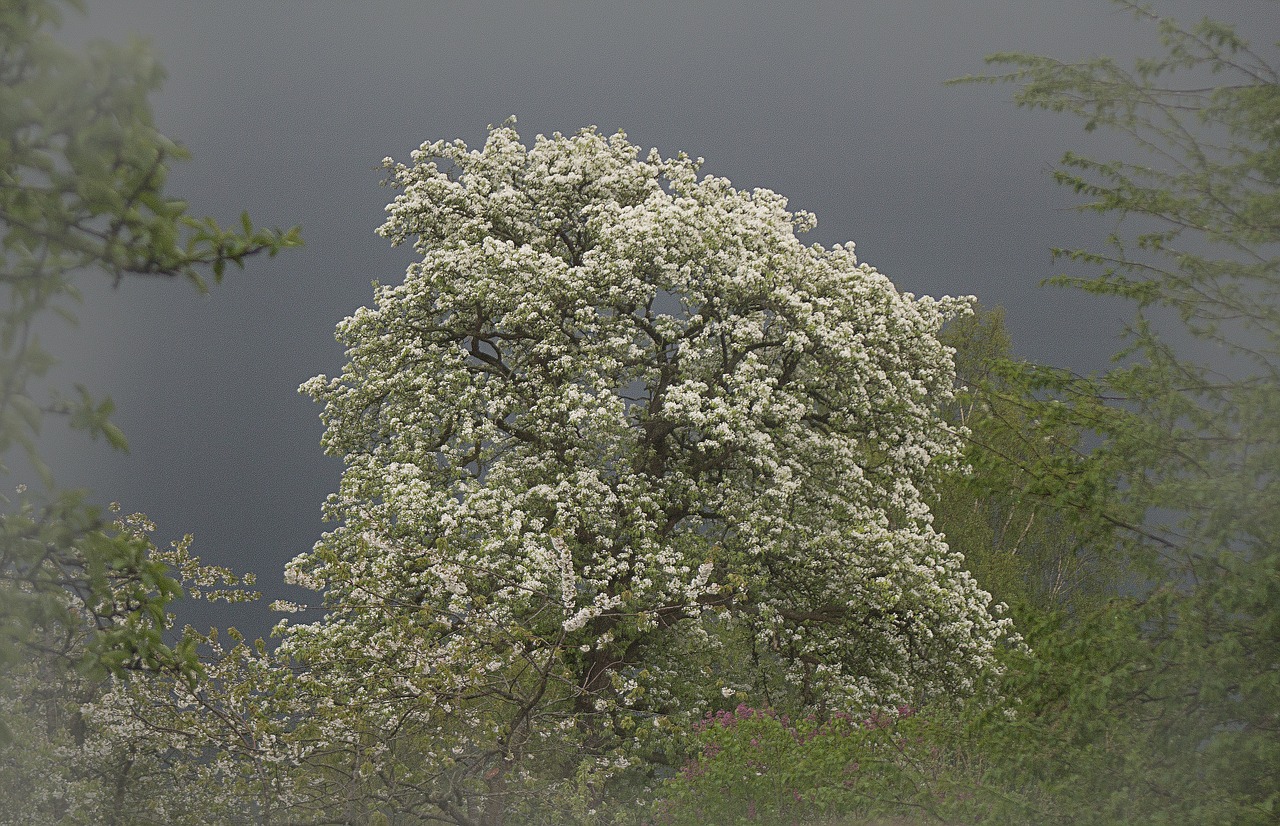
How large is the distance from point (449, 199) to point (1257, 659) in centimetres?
1254

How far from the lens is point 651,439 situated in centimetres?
1585

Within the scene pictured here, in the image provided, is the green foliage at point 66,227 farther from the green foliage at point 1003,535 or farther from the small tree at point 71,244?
the green foliage at point 1003,535

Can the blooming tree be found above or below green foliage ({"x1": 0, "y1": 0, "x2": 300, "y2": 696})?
above

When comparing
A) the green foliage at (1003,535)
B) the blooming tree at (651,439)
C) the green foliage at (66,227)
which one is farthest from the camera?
the green foliage at (1003,535)

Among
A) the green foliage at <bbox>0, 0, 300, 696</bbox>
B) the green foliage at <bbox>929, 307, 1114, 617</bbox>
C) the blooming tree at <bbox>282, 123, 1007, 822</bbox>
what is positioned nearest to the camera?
the green foliage at <bbox>0, 0, 300, 696</bbox>

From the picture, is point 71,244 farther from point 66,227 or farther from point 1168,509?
point 1168,509

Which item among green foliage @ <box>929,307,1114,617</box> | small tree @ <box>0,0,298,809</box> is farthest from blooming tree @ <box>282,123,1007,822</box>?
small tree @ <box>0,0,298,809</box>

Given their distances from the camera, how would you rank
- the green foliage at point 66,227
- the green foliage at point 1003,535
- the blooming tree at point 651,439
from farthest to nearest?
the green foliage at point 1003,535, the blooming tree at point 651,439, the green foliage at point 66,227

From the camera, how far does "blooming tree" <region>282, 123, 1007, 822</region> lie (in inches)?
555

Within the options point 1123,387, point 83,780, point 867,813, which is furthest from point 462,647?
point 1123,387

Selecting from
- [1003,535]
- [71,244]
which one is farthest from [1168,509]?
[1003,535]

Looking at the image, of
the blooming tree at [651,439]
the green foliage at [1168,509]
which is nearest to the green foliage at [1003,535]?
the blooming tree at [651,439]

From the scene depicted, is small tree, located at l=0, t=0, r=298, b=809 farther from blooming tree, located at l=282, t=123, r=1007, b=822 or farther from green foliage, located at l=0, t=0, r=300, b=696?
blooming tree, located at l=282, t=123, r=1007, b=822

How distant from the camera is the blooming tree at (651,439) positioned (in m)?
14.1
